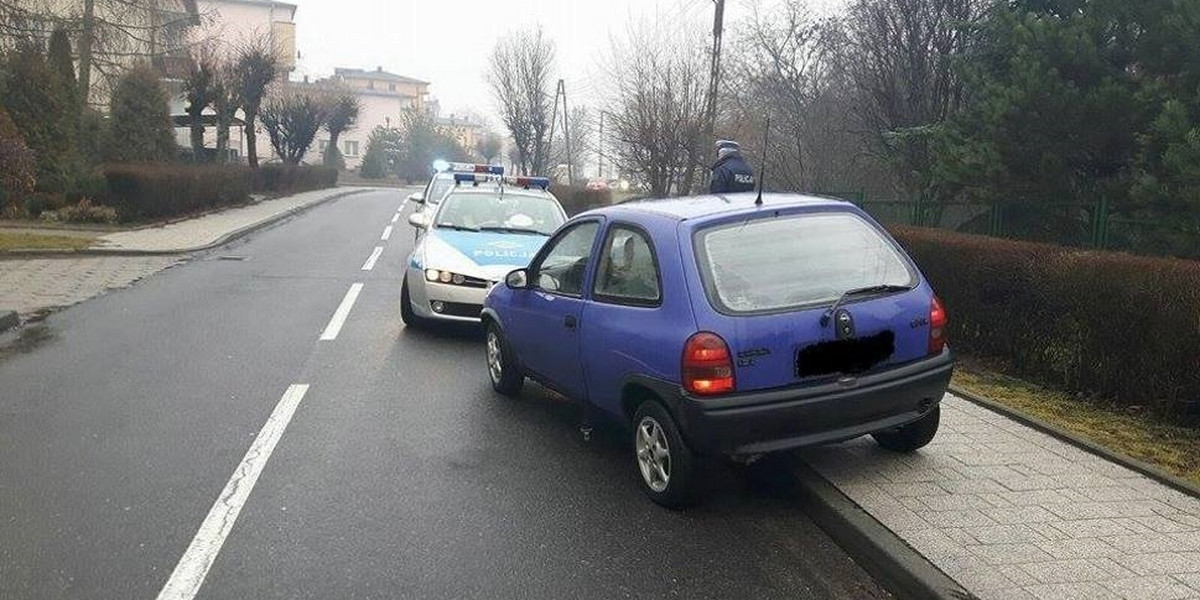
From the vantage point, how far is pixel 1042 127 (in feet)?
32.8

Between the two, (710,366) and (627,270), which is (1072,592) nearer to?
(710,366)

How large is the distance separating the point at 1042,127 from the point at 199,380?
8.58 m

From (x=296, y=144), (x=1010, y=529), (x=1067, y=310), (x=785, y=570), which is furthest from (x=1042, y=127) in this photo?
(x=296, y=144)

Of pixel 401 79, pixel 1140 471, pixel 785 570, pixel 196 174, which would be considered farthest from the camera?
pixel 401 79

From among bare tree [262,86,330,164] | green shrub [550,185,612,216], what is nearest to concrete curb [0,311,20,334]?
green shrub [550,185,612,216]

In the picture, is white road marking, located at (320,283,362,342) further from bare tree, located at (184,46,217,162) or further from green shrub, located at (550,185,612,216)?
bare tree, located at (184,46,217,162)

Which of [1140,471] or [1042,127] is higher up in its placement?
[1042,127]

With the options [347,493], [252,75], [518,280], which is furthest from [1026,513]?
[252,75]

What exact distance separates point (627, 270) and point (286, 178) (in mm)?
38277

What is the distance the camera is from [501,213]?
11.0 m

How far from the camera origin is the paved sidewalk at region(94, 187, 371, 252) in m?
17.0

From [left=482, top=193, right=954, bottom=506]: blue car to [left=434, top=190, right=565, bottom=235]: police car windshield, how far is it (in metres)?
5.03

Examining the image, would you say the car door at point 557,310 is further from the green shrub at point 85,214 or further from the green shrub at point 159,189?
the green shrub at point 159,189

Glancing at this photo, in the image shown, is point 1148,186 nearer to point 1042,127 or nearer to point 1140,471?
point 1042,127
